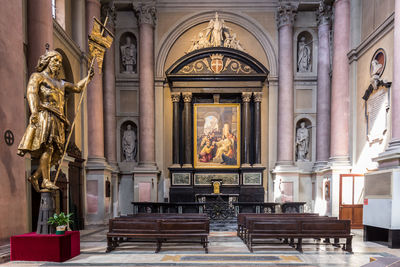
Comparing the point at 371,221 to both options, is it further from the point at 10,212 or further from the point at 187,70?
the point at 187,70

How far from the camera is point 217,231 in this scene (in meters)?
10.2

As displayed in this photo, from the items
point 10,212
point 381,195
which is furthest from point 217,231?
point 10,212

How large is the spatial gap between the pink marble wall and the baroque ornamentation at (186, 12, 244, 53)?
30.3 feet

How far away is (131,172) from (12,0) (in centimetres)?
886

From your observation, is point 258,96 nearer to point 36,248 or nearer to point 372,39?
point 372,39

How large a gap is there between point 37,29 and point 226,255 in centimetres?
692

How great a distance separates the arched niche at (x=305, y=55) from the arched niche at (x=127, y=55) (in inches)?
294

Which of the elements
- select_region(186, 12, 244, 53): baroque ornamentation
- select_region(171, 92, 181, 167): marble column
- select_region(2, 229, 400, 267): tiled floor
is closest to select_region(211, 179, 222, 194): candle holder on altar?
select_region(171, 92, 181, 167): marble column

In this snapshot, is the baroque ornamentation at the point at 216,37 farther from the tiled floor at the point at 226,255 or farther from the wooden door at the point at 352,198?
the tiled floor at the point at 226,255

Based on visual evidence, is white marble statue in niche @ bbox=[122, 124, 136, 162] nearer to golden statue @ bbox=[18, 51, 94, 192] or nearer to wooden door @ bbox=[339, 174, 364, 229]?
wooden door @ bbox=[339, 174, 364, 229]

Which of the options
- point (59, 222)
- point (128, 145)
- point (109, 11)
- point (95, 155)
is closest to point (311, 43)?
point (109, 11)

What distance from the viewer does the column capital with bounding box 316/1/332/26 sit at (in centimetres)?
1408

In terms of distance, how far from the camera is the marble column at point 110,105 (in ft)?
46.5

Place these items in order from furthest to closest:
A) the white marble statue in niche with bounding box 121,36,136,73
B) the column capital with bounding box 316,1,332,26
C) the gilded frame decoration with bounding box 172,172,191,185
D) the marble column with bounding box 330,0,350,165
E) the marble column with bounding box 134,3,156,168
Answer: the white marble statue in niche with bounding box 121,36,136,73
the gilded frame decoration with bounding box 172,172,191,185
the marble column with bounding box 134,3,156,168
the column capital with bounding box 316,1,332,26
the marble column with bounding box 330,0,350,165
